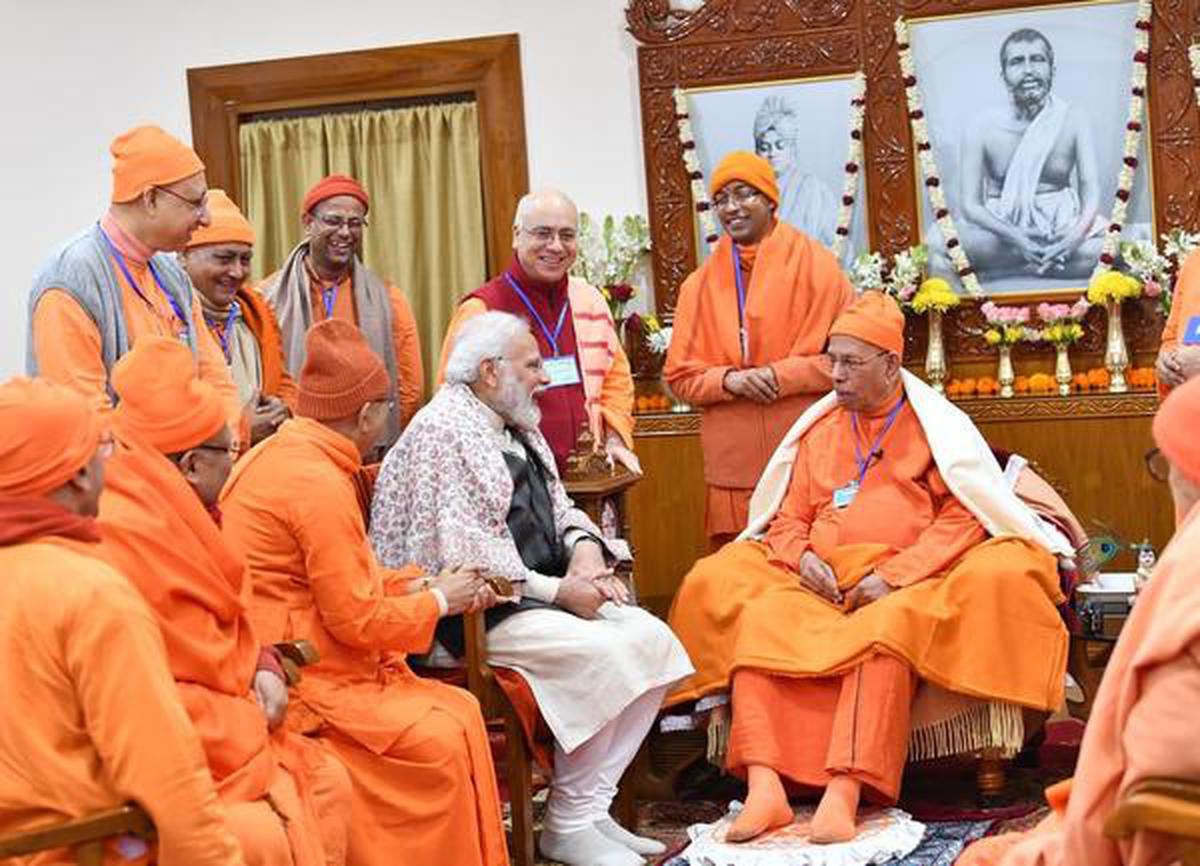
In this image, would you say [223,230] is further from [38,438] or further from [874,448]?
[38,438]

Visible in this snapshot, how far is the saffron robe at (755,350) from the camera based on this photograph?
6438 mm

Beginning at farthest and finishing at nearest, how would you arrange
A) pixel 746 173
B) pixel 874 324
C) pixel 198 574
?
pixel 746 173, pixel 874 324, pixel 198 574

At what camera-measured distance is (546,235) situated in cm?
620

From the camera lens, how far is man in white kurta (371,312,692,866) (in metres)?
4.95

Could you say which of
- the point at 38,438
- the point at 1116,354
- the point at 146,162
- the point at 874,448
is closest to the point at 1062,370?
the point at 1116,354

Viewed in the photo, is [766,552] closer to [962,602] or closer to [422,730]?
[962,602]

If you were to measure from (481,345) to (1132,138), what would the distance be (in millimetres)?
3491

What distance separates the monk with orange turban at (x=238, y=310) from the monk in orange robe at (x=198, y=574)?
196 centimetres

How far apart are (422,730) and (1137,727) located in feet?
6.95

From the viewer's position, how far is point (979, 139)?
25.1 feet

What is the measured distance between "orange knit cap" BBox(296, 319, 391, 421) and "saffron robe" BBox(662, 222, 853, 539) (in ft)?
7.59

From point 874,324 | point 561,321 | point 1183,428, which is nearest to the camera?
point 1183,428

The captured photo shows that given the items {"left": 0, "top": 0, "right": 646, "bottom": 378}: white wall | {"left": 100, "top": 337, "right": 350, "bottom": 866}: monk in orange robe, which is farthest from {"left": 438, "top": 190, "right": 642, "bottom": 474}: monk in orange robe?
{"left": 100, "top": 337, "right": 350, "bottom": 866}: monk in orange robe

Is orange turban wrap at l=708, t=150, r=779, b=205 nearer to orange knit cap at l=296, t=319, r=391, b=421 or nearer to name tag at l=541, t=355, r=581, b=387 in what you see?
name tag at l=541, t=355, r=581, b=387
